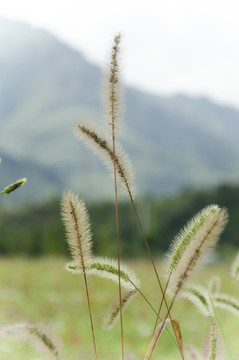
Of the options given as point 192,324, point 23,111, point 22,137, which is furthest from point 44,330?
point 23,111

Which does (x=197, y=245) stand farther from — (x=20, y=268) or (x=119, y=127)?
(x=20, y=268)

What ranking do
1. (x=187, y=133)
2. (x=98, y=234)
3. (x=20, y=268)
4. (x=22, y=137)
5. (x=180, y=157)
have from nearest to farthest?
1. (x=20, y=268)
2. (x=98, y=234)
3. (x=22, y=137)
4. (x=180, y=157)
5. (x=187, y=133)

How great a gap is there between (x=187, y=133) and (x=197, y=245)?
71.1 feet

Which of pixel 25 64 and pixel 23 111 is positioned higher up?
pixel 25 64

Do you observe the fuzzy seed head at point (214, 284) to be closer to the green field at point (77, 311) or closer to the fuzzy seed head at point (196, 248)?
the fuzzy seed head at point (196, 248)

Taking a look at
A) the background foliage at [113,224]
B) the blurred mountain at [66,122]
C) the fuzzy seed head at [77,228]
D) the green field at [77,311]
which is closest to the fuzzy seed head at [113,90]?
the fuzzy seed head at [77,228]

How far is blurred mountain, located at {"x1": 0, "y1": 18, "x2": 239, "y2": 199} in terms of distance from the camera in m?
16.5

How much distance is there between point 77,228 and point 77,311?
331 centimetres

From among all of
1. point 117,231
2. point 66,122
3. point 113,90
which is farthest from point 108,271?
point 66,122

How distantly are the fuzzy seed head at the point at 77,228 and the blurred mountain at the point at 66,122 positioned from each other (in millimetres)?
13888

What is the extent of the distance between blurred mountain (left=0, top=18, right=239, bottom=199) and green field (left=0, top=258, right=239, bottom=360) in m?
9.98

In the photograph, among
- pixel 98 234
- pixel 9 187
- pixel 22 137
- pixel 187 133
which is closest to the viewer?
pixel 9 187

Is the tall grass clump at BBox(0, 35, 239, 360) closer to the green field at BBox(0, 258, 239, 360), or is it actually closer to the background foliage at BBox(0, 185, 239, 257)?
the green field at BBox(0, 258, 239, 360)

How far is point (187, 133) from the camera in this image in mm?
21891
